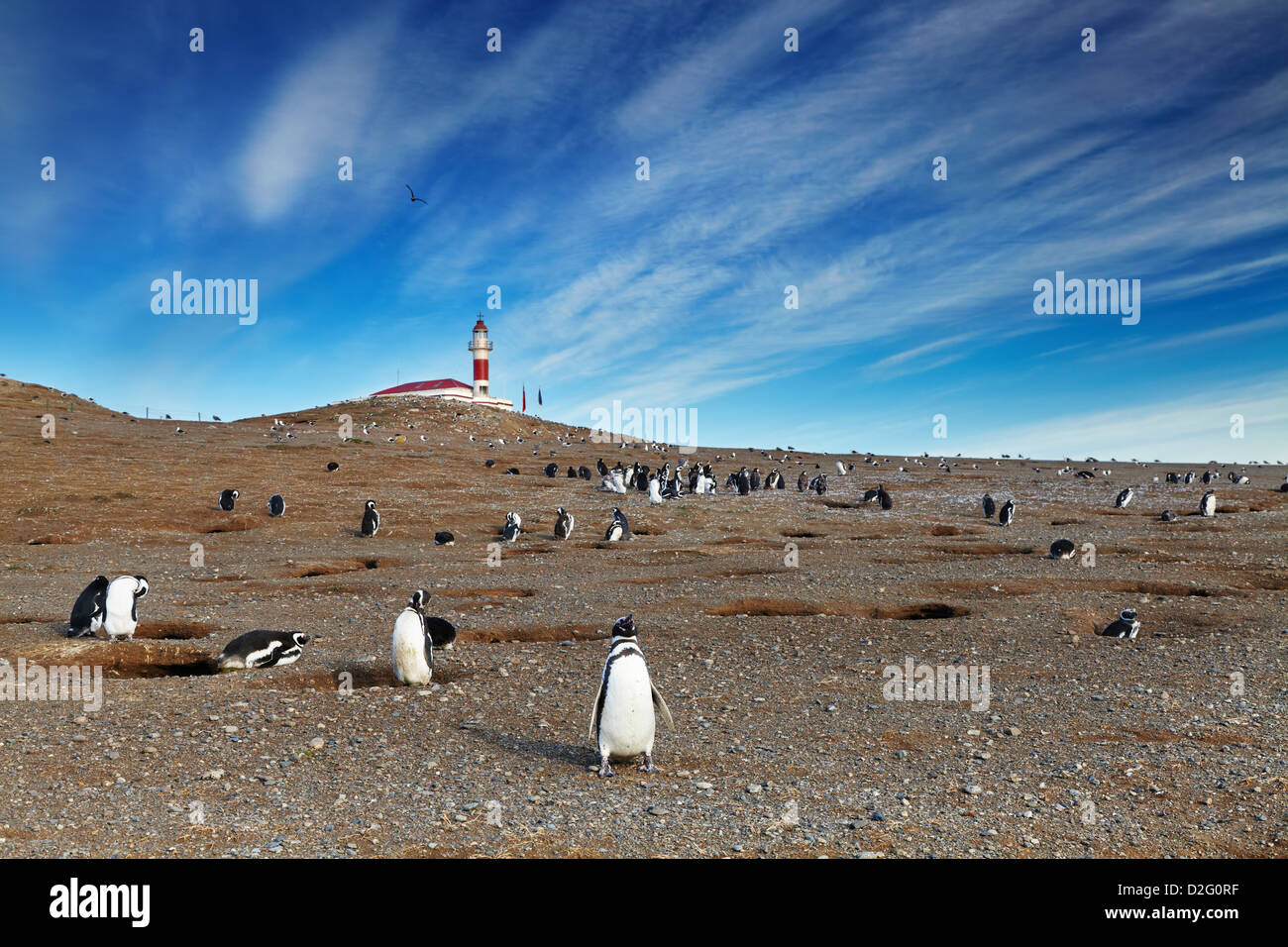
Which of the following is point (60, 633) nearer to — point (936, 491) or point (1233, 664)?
point (1233, 664)

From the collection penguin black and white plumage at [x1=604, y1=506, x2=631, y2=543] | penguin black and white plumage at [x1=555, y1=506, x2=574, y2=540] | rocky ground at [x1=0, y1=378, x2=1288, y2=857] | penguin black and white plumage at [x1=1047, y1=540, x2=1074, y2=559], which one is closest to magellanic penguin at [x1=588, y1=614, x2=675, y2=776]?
rocky ground at [x1=0, y1=378, x2=1288, y2=857]

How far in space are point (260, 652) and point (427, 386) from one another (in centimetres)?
8167

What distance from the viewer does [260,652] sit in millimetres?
10586

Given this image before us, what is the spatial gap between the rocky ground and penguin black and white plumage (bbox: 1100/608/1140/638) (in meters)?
0.45

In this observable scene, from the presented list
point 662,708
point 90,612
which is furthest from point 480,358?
point 662,708

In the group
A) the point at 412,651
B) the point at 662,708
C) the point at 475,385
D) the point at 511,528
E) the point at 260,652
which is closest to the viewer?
the point at 662,708

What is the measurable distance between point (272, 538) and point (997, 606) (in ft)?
60.4

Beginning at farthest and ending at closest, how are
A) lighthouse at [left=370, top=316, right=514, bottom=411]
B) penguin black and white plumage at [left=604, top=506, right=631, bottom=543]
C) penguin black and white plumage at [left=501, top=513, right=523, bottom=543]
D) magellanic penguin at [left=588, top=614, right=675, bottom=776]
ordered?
lighthouse at [left=370, top=316, right=514, bottom=411] → penguin black and white plumage at [left=501, top=513, right=523, bottom=543] → penguin black and white plumage at [left=604, top=506, right=631, bottom=543] → magellanic penguin at [left=588, top=614, right=675, bottom=776]

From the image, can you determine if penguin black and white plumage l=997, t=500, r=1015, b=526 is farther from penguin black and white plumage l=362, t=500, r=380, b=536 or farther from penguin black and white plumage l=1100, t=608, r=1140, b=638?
penguin black and white plumage l=362, t=500, r=380, b=536

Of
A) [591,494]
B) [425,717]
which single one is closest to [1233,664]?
[425,717]

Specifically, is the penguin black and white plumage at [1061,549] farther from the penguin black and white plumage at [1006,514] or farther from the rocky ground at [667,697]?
the penguin black and white plumage at [1006,514]

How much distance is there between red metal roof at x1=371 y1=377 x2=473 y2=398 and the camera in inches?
3484

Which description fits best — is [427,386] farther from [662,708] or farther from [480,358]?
[662,708]
